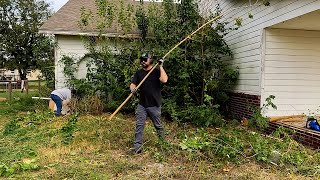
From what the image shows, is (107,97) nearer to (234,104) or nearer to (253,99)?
(234,104)

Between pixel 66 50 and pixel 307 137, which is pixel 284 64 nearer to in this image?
pixel 307 137

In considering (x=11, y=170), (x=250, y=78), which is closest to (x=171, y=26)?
(x=250, y=78)

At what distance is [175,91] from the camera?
1010 cm

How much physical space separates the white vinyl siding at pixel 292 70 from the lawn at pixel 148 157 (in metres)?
1.80

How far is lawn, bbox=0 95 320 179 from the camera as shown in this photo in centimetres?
492

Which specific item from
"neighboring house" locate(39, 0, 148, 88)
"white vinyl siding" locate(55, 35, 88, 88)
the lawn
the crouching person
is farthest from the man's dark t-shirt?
"white vinyl siding" locate(55, 35, 88, 88)

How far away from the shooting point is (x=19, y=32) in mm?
31828

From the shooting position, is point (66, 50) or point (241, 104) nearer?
point (241, 104)

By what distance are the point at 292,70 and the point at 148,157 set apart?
190 inches

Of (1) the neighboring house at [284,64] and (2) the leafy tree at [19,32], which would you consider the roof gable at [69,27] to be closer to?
(1) the neighboring house at [284,64]

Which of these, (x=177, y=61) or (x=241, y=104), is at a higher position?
(x=177, y=61)

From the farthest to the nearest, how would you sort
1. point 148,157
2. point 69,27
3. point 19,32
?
point 19,32, point 69,27, point 148,157

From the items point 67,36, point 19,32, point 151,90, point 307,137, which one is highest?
point 19,32

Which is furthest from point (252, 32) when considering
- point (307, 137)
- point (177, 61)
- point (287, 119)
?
point (307, 137)
